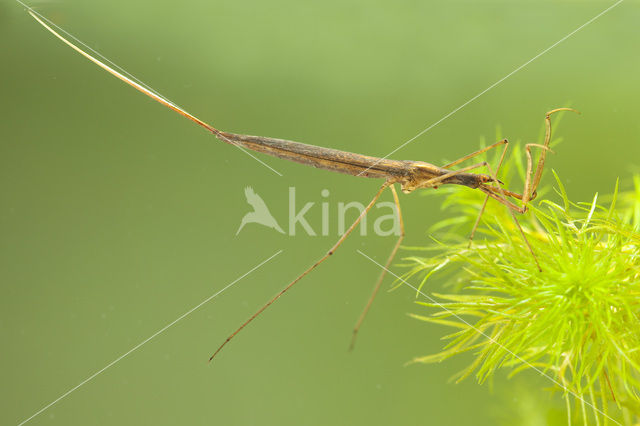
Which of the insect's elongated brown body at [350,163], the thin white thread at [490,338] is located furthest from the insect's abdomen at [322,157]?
the thin white thread at [490,338]

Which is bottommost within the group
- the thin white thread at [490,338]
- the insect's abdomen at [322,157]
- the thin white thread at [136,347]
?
the thin white thread at [136,347]

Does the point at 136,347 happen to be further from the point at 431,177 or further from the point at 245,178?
the point at 431,177

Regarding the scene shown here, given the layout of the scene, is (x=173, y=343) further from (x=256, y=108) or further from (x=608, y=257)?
(x=608, y=257)

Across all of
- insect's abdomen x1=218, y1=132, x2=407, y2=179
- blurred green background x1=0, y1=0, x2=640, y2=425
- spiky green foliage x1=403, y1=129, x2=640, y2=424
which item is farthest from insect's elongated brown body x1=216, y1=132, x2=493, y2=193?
blurred green background x1=0, y1=0, x2=640, y2=425

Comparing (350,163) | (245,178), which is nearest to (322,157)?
(350,163)

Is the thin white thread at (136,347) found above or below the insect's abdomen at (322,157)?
below

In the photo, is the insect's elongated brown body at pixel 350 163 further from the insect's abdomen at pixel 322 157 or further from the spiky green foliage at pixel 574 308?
the spiky green foliage at pixel 574 308
